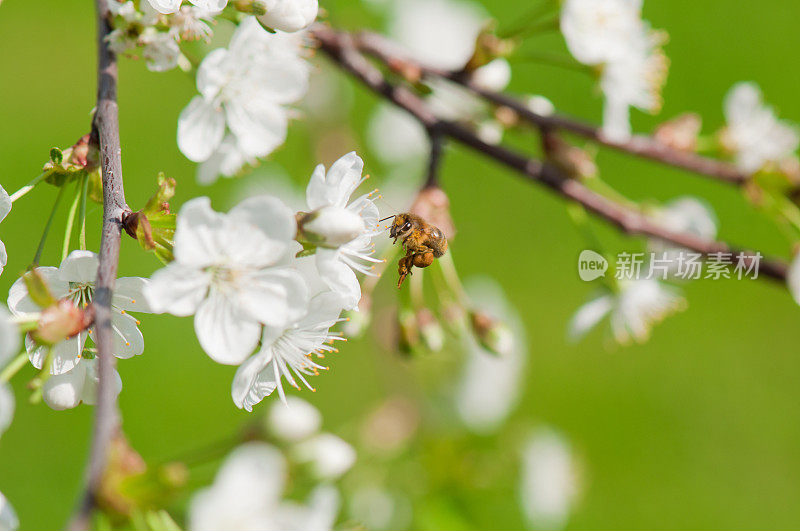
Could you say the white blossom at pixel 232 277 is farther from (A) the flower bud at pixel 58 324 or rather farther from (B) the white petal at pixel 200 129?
(B) the white petal at pixel 200 129

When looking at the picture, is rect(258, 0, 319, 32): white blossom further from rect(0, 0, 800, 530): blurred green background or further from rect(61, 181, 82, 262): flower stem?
rect(0, 0, 800, 530): blurred green background

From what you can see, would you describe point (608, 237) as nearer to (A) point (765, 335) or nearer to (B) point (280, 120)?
(A) point (765, 335)

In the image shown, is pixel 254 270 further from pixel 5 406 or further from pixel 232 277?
pixel 5 406

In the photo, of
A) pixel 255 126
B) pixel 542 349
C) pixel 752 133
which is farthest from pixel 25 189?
pixel 542 349

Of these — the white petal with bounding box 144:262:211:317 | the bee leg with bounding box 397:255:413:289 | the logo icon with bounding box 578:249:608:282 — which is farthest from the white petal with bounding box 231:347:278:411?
the logo icon with bounding box 578:249:608:282

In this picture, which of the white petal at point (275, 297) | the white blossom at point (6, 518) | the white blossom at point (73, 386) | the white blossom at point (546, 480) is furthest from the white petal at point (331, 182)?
the white blossom at point (546, 480)

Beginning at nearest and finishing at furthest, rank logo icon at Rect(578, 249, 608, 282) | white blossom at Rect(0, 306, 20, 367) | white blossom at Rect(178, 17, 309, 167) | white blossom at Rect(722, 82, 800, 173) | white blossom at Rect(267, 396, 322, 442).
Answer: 1. white blossom at Rect(0, 306, 20, 367)
2. white blossom at Rect(267, 396, 322, 442)
3. white blossom at Rect(178, 17, 309, 167)
4. logo icon at Rect(578, 249, 608, 282)
5. white blossom at Rect(722, 82, 800, 173)

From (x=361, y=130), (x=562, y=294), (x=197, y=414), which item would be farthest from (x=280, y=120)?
(x=562, y=294)

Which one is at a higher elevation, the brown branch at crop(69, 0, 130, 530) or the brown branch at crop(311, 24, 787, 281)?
the brown branch at crop(69, 0, 130, 530)

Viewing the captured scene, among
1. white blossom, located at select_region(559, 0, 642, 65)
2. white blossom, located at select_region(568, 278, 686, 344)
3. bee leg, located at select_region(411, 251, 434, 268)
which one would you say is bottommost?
white blossom, located at select_region(568, 278, 686, 344)
